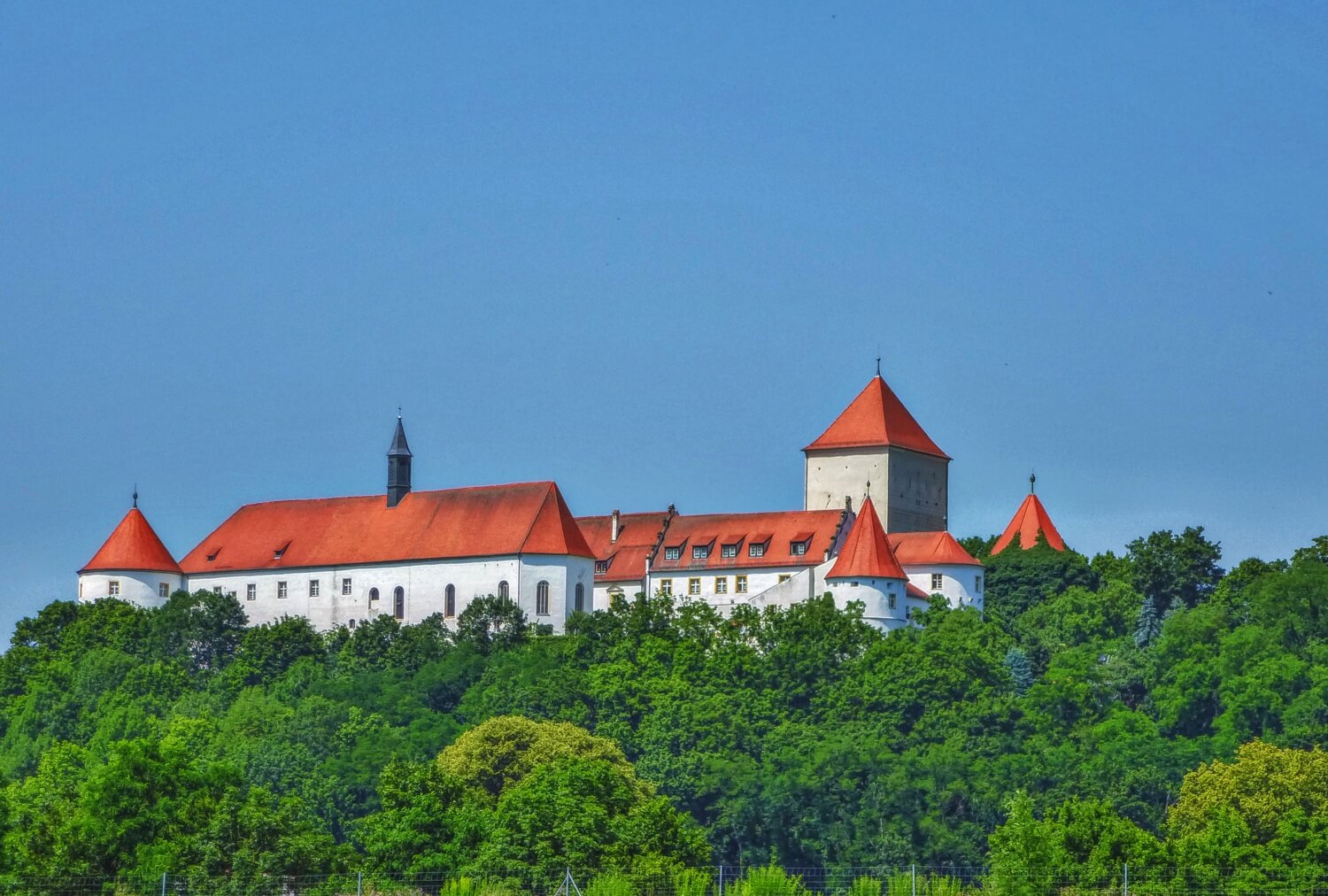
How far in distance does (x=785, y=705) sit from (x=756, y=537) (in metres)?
12.3

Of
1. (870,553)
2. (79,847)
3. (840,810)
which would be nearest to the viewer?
(79,847)

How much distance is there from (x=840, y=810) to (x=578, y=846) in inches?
1120

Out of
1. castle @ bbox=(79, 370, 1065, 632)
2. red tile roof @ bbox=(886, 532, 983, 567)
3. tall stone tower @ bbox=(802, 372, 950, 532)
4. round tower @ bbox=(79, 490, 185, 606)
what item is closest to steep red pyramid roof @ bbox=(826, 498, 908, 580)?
castle @ bbox=(79, 370, 1065, 632)

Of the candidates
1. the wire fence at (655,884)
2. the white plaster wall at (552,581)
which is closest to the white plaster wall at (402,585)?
the white plaster wall at (552,581)

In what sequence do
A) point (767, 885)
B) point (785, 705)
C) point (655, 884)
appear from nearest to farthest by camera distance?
point (767, 885)
point (655, 884)
point (785, 705)

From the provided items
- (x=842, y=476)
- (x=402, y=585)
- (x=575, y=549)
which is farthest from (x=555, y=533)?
(x=842, y=476)

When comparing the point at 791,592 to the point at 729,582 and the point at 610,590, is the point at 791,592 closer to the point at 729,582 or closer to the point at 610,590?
the point at 729,582

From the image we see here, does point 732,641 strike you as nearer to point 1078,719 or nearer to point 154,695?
point 1078,719

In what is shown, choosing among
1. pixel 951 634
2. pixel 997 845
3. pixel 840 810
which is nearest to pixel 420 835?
pixel 997 845

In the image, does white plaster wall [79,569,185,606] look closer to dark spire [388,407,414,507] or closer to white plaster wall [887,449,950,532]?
dark spire [388,407,414,507]

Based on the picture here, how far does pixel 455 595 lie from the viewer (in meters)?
111

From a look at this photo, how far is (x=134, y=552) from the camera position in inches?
4577

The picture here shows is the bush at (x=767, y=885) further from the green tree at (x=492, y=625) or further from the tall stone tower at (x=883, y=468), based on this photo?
the tall stone tower at (x=883, y=468)

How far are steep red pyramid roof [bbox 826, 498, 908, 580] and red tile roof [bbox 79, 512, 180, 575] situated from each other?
26523 millimetres
